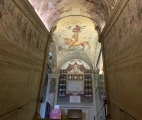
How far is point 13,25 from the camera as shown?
2658mm

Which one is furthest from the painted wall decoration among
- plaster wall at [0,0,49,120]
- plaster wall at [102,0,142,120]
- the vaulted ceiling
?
plaster wall at [102,0,142,120]

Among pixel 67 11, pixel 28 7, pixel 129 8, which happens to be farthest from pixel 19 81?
pixel 67 11

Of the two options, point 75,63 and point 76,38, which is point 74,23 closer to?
point 76,38

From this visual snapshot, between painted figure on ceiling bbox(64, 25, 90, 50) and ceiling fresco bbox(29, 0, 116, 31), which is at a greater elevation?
painted figure on ceiling bbox(64, 25, 90, 50)

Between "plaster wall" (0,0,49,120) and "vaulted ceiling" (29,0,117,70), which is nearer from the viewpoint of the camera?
"plaster wall" (0,0,49,120)

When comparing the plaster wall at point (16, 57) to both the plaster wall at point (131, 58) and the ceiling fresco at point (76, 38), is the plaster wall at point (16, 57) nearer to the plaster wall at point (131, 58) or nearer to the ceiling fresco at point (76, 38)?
the plaster wall at point (131, 58)

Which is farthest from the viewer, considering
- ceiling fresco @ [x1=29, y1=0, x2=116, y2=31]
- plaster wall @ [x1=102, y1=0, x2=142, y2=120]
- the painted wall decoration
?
the painted wall decoration

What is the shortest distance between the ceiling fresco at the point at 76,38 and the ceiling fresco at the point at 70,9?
70 centimetres

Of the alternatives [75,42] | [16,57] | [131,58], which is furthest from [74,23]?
[131,58]

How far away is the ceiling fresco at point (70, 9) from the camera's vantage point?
4.21m

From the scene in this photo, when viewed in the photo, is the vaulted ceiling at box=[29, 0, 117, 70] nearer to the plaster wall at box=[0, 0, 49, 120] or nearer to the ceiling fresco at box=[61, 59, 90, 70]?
the ceiling fresco at box=[61, 59, 90, 70]

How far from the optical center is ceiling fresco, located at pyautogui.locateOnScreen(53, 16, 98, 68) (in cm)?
669

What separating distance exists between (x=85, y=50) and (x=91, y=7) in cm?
597

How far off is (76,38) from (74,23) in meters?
2.37
